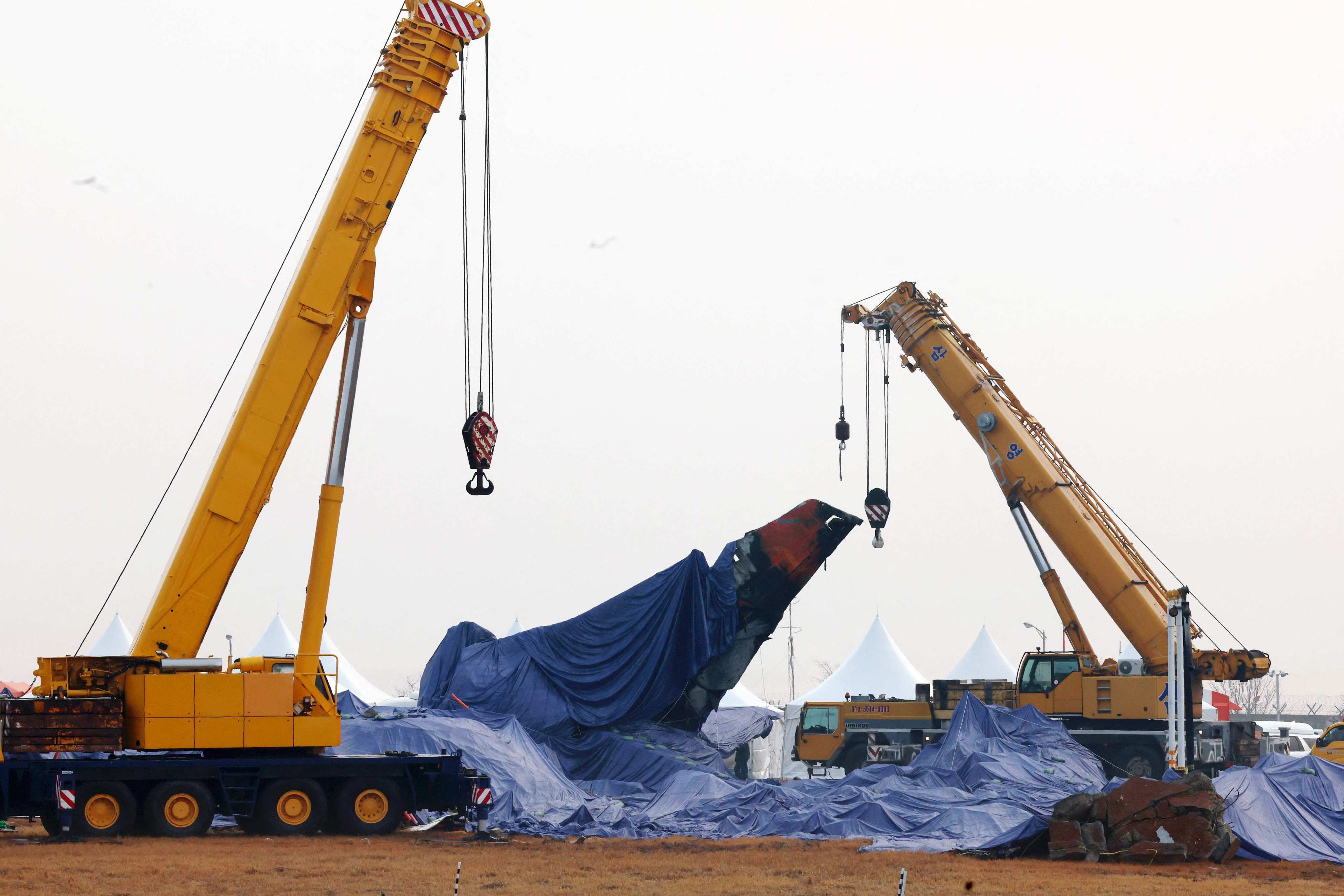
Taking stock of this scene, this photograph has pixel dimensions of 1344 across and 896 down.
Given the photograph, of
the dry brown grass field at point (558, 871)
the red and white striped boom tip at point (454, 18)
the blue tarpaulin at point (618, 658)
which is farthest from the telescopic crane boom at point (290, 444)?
the blue tarpaulin at point (618, 658)

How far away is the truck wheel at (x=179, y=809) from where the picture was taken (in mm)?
19922

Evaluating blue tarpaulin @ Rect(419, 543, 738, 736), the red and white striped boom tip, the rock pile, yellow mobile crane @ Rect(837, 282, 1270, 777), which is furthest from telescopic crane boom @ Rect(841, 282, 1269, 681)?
the red and white striped boom tip

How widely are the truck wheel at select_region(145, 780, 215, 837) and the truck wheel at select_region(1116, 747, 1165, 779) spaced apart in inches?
708

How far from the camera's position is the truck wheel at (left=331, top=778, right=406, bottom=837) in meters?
20.9

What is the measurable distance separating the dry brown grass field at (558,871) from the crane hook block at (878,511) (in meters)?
12.2

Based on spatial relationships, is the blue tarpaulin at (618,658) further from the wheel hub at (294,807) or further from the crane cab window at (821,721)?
the wheel hub at (294,807)

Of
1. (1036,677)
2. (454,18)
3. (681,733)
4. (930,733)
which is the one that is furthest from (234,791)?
(1036,677)

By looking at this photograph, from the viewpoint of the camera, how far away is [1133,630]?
30.7 m

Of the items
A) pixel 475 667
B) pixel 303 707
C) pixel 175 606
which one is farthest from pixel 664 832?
pixel 475 667

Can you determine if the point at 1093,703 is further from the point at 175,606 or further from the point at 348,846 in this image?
the point at 175,606

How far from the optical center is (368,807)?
21.0 meters

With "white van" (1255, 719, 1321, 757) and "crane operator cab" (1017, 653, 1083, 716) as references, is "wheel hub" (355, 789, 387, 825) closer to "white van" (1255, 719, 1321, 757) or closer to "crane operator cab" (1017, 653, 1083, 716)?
"white van" (1255, 719, 1321, 757)

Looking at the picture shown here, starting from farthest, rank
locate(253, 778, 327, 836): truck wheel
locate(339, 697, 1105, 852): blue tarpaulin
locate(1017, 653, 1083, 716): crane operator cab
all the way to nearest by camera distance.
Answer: locate(1017, 653, 1083, 716): crane operator cab < locate(339, 697, 1105, 852): blue tarpaulin < locate(253, 778, 327, 836): truck wheel

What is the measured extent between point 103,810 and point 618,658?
42.7ft
